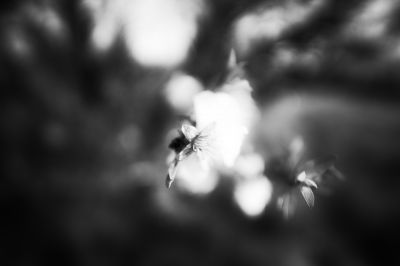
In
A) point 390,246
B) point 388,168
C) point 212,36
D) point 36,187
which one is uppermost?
point 212,36

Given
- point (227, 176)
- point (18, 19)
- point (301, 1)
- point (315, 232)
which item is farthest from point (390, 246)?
point (18, 19)

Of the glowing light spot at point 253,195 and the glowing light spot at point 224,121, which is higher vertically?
the glowing light spot at point 224,121

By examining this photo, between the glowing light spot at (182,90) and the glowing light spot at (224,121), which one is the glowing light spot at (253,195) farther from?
the glowing light spot at (182,90)

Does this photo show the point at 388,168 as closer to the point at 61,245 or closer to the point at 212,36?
the point at 212,36

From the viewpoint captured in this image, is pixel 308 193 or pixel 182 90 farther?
pixel 182 90

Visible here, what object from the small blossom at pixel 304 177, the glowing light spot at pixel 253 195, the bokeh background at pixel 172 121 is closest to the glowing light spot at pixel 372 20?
the bokeh background at pixel 172 121

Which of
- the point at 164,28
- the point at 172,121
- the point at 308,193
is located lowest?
the point at 308,193

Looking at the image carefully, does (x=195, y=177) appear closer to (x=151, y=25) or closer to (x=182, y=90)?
(x=182, y=90)

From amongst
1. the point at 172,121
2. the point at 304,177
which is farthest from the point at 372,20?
the point at 172,121
